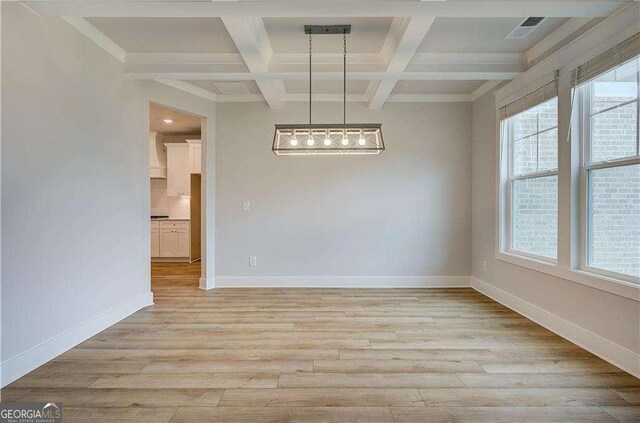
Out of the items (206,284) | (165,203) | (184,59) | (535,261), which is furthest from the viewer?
(165,203)

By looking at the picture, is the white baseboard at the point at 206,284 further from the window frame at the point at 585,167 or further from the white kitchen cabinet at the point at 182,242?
the window frame at the point at 585,167

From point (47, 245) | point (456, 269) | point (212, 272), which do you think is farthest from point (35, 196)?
point (456, 269)

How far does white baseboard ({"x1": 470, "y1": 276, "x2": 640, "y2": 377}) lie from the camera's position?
237cm

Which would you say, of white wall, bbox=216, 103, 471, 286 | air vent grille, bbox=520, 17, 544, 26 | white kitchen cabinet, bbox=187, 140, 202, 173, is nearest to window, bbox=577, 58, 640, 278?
air vent grille, bbox=520, 17, 544, 26

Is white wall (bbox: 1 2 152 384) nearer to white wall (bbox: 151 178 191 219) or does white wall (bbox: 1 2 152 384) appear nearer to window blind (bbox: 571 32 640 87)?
white wall (bbox: 151 178 191 219)

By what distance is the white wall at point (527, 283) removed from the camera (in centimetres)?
245

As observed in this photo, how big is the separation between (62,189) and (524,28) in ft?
13.9

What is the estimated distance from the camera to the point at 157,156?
7.03 meters

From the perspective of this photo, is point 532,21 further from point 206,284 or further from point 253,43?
point 206,284

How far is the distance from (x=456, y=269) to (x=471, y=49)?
2.92 meters

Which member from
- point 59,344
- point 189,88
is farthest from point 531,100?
point 59,344

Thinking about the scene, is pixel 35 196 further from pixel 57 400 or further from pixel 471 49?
pixel 471 49

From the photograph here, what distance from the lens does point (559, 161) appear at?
3.05 metres

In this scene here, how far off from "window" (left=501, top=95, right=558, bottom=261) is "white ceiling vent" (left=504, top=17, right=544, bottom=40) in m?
0.68
